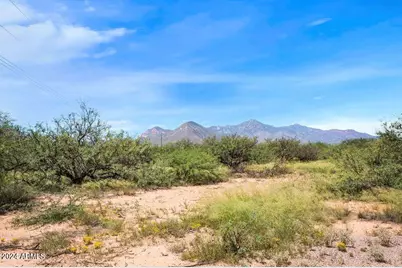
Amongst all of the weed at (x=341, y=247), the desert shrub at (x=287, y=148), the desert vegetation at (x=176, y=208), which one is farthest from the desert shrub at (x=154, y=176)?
the desert shrub at (x=287, y=148)

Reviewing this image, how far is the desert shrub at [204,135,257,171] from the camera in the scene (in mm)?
28234

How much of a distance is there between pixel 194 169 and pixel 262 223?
1243 centimetres

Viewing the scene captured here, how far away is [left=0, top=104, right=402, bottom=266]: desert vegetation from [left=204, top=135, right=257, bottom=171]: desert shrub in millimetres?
7656

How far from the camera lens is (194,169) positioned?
68.4ft

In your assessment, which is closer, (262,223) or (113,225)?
(262,223)

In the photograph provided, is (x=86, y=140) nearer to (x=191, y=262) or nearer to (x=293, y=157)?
(x=191, y=262)

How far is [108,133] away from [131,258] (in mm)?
10185

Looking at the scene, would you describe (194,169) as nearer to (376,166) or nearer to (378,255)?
(376,166)

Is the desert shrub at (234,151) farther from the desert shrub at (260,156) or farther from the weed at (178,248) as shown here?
the weed at (178,248)

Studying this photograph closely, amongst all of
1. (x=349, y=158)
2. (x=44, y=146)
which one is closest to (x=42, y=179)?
(x=44, y=146)

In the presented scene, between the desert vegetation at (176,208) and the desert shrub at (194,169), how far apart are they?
270mm

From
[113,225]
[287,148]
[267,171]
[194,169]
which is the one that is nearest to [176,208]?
[113,225]

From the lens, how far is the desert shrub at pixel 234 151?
92.6ft

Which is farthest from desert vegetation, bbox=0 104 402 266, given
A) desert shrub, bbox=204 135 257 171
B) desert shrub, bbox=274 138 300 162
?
desert shrub, bbox=274 138 300 162
